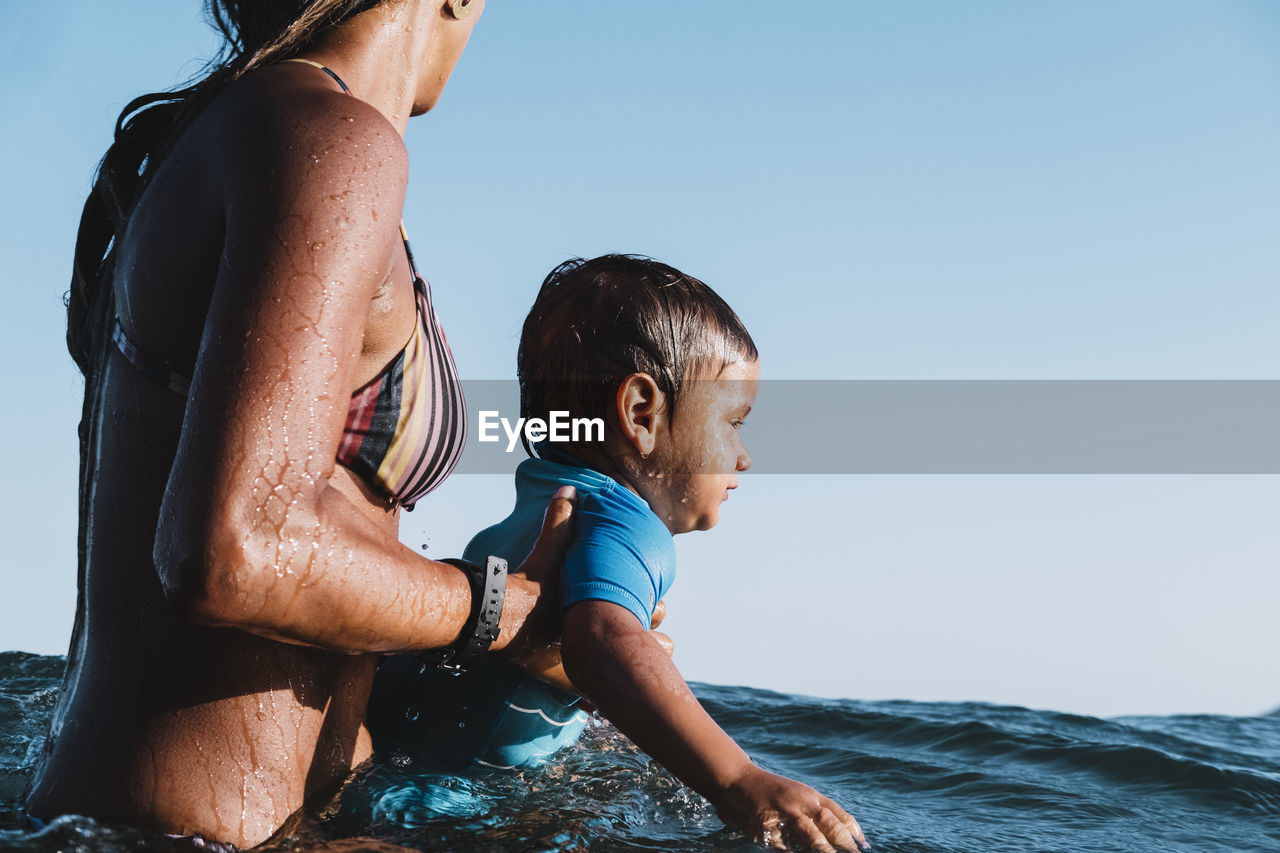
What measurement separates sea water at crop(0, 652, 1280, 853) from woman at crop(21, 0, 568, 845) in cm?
17

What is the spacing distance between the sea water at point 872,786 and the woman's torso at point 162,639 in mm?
79

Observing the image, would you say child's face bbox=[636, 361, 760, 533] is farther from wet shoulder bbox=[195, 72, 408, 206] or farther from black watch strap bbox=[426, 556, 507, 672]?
wet shoulder bbox=[195, 72, 408, 206]

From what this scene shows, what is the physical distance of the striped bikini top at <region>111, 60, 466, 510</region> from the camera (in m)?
1.98

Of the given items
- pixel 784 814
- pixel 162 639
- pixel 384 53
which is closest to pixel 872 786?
pixel 784 814

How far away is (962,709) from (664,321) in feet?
15.0

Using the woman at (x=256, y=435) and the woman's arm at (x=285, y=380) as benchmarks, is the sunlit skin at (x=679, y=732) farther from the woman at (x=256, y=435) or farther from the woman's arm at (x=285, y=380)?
the woman's arm at (x=285, y=380)

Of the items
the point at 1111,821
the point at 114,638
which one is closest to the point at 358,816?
the point at 114,638

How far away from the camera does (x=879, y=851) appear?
2861mm

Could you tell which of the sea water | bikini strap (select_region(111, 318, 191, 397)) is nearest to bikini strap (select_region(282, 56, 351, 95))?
bikini strap (select_region(111, 318, 191, 397))

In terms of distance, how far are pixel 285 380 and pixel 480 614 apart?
65 cm

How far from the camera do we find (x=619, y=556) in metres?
2.46

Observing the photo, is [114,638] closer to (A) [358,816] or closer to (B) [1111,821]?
(A) [358,816]

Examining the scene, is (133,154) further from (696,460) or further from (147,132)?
(696,460)

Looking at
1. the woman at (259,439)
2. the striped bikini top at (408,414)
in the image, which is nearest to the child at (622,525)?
the woman at (259,439)
